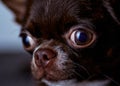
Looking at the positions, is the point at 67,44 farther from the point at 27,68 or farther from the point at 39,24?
the point at 27,68

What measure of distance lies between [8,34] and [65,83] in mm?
1897

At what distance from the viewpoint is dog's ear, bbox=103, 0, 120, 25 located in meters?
1.26

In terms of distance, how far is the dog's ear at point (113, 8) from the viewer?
1265 millimetres

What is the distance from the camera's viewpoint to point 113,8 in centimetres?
128

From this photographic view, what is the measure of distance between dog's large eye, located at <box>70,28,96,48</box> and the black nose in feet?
0.24

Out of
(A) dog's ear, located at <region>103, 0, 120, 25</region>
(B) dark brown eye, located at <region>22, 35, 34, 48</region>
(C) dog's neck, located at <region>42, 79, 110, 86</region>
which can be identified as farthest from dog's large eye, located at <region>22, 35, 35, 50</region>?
(A) dog's ear, located at <region>103, 0, 120, 25</region>

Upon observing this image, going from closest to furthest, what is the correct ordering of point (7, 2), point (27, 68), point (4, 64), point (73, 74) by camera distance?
point (73, 74) < point (7, 2) < point (27, 68) < point (4, 64)

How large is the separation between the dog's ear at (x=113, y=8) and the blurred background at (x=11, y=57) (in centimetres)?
133

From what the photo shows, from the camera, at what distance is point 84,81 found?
50.4 inches

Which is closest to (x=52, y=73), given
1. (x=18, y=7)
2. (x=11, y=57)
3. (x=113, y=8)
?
(x=113, y=8)

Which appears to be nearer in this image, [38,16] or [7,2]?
[38,16]

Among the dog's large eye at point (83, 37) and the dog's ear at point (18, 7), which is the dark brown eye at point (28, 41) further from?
the dog's ear at point (18, 7)

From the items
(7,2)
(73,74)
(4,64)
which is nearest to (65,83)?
(73,74)

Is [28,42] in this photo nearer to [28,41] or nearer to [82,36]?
[28,41]
